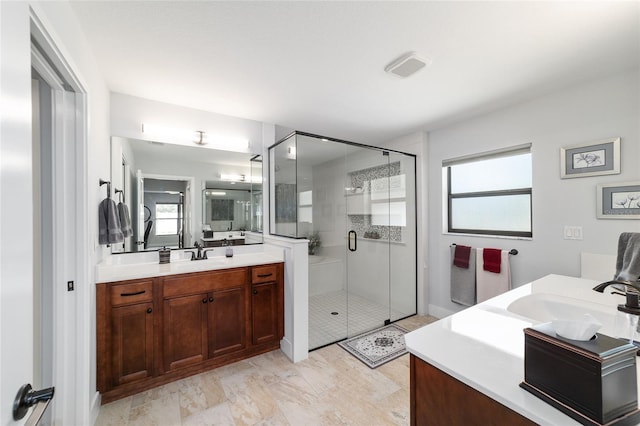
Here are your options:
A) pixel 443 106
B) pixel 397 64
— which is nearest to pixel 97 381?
pixel 397 64

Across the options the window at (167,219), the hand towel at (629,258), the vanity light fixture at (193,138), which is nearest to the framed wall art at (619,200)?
the hand towel at (629,258)

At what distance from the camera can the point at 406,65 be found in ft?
6.27

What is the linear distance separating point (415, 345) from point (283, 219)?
87.3 inches

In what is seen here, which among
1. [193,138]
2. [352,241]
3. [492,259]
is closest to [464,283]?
[492,259]

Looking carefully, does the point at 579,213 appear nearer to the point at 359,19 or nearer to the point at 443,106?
the point at 443,106

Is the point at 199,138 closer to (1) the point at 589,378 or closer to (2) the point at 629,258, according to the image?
(1) the point at 589,378

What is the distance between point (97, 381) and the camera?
6.02 ft

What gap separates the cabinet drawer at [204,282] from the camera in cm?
211

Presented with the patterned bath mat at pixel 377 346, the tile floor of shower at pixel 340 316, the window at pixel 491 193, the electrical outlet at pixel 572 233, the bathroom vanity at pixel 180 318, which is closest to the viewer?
the bathroom vanity at pixel 180 318

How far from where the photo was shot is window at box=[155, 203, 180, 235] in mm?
2593

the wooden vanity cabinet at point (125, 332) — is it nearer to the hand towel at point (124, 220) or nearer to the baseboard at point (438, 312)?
the hand towel at point (124, 220)

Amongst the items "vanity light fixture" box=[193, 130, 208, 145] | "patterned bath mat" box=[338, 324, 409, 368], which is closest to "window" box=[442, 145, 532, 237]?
"patterned bath mat" box=[338, 324, 409, 368]

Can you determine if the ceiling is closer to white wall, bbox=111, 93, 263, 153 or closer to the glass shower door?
white wall, bbox=111, 93, 263, 153

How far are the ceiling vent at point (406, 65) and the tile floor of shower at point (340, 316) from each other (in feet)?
7.63
